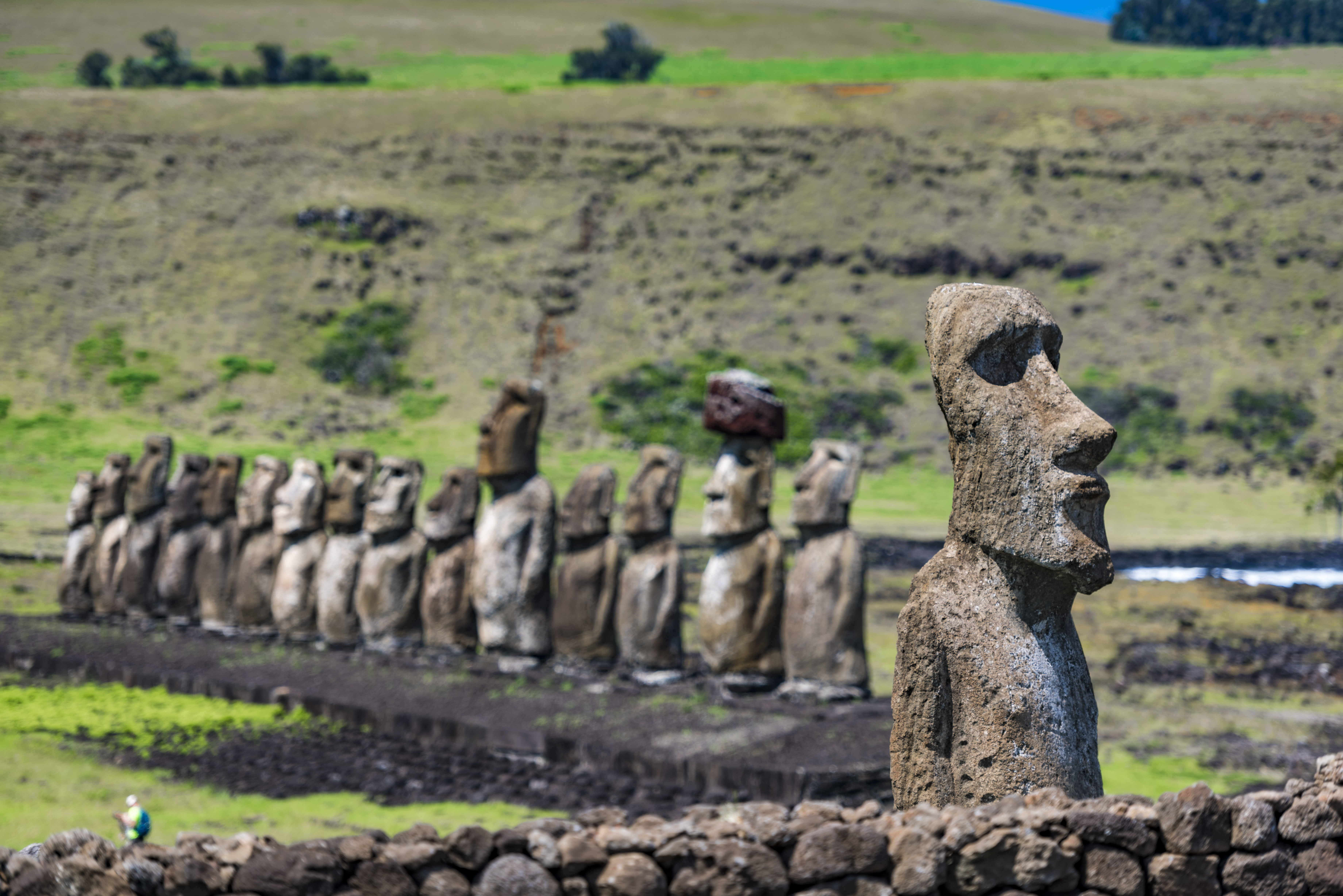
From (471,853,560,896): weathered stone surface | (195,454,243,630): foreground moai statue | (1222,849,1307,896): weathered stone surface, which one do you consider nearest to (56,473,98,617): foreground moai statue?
(195,454,243,630): foreground moai statue

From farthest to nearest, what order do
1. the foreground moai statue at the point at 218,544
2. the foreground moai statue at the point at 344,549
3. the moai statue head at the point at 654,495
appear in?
the foreground moai statue at the point at 218,544
the foreground moai statue at the point at 344,549
the moai statue head at the point at 654,495

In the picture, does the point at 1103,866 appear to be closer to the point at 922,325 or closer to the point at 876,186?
the point at 922,325

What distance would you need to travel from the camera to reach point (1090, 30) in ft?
301

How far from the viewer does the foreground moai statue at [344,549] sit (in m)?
12.8

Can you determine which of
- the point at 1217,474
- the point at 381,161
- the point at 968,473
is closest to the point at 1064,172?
the point at 1217,474

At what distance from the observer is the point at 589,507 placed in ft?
38.0

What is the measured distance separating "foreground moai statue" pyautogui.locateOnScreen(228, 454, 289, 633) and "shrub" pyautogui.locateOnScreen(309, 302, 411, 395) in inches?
991

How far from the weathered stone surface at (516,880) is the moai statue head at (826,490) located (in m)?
6.55

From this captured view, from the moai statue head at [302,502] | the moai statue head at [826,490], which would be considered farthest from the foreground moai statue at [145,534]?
the moai statue head at [826,490]

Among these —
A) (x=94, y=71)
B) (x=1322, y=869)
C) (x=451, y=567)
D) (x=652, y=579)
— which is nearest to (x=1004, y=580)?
(x=1322, y=869)

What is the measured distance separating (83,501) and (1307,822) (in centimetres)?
1487

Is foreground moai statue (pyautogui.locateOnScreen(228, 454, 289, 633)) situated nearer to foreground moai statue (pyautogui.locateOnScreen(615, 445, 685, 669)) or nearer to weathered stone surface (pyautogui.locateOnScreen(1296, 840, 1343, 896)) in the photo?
foreground moai statue (pyautogui.locateOnScreen(615, 445, 685, 669))

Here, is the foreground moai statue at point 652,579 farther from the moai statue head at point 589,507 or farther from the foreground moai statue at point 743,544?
the foreground moai statue at point 743,544

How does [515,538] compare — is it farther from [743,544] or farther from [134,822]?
[134,822]
